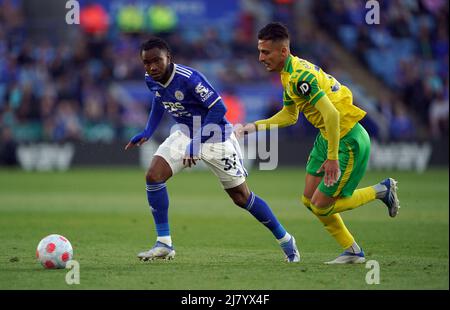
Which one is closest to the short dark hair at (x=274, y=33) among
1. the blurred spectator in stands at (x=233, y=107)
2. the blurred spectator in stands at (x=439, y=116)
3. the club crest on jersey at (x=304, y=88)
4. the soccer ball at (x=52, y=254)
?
the club crest on jersey at (x=304, y=88)

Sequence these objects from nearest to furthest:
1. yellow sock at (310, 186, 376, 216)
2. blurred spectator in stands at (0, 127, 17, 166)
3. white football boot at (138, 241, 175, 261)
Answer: yellow sock at (310, 186, 376, 216) < white football boot at (138, 241, 175, 261) < blurred spectator in stands at (0, 127, 17, 166)

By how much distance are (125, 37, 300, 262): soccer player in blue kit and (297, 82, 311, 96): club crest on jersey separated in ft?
3.65

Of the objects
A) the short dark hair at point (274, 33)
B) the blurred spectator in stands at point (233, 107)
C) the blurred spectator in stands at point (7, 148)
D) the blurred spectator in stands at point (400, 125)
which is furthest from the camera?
the blurred spectator in stands at point (233, 107)

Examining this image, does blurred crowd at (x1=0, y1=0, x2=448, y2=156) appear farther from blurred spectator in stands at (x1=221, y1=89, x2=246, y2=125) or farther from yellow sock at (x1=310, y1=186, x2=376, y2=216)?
yellow sock at (x1=310, y1=186, x2=376, y2=216)

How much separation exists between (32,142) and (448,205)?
1353 centimetres

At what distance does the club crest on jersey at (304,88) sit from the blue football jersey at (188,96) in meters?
1.12

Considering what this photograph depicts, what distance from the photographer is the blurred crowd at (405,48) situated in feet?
81.7

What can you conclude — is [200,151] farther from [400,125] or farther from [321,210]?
[400,125]

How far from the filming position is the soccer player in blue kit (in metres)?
→ 8.58

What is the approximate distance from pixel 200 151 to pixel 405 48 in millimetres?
19057

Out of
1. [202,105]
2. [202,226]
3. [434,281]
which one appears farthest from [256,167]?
[434,281]

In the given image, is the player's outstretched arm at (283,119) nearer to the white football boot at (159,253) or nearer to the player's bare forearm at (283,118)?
the player's bare forearm at (283,118)

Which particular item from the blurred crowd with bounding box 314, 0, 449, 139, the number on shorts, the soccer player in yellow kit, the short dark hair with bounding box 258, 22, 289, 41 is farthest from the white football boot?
the blurred crowd with bounding box 314, 0, 449, 139

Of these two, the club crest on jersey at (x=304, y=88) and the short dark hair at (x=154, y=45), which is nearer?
the club crest on jersey at (x=304, y=88)
